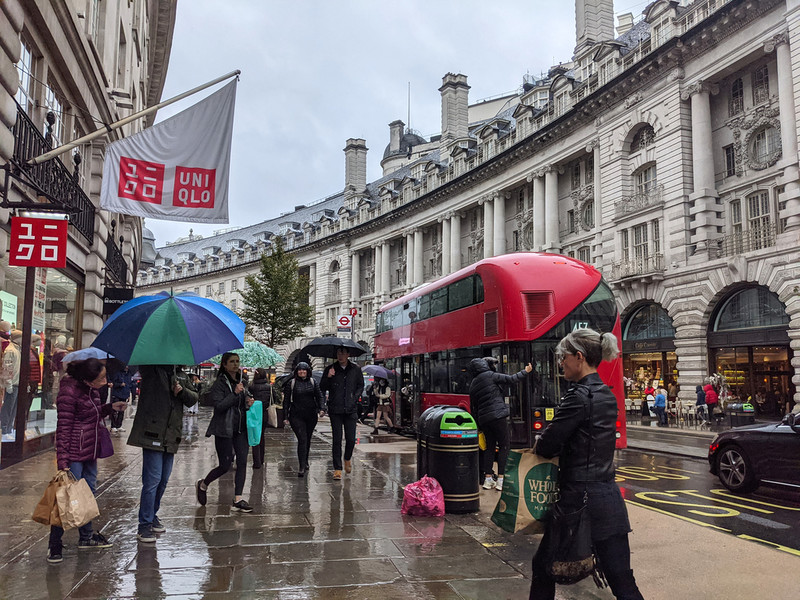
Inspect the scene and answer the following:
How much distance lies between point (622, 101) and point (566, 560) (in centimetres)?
3354

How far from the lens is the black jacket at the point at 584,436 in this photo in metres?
3.52

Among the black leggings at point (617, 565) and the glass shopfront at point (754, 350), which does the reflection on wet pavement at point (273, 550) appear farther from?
the glass shopfront at point (754, 350)

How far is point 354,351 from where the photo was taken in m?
10.9

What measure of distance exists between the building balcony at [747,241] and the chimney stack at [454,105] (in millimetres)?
29535

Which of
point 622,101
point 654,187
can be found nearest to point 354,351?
point 654,187

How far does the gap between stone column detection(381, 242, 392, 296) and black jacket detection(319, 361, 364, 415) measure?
2023 inches

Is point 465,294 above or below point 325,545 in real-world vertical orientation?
above

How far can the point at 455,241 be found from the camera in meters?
51.0

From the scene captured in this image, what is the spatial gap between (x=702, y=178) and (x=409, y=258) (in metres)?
31.6

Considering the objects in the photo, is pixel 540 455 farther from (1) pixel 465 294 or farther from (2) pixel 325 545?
(1) pixel 465 294

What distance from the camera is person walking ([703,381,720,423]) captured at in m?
25.7

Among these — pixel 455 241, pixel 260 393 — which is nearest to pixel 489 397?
pixel 260 393

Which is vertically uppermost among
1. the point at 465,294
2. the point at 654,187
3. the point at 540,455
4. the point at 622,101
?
the point at 622,101

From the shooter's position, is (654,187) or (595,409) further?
(654,187)
